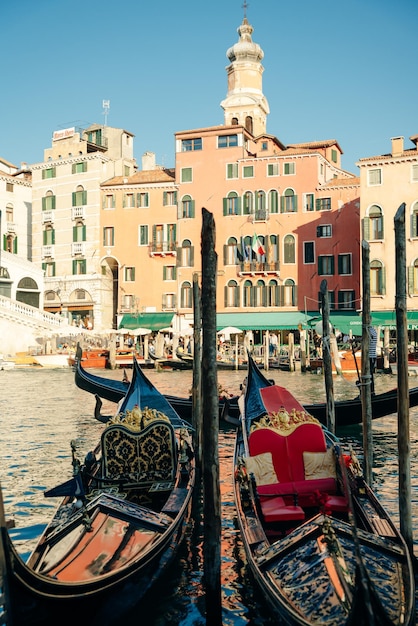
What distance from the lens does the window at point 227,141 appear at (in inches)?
1280

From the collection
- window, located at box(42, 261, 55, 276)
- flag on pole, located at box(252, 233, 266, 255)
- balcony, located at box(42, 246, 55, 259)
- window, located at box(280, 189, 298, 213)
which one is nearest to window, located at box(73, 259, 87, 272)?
window, located at box(42, 261, 55, 276)

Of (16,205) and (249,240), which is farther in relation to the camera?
(16,205)

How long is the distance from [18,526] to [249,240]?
25354 millimetres

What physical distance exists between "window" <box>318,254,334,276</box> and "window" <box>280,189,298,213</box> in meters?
2.48

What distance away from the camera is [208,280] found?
521cm

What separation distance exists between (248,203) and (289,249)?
288 cm

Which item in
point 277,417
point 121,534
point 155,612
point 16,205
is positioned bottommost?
point 155,612

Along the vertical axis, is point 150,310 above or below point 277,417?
above

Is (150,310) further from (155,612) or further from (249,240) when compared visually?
(155,612)

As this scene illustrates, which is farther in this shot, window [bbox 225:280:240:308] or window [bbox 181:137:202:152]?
window [bbox 181:137:202:152]

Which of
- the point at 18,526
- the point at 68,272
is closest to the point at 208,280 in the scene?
the point at 18,526

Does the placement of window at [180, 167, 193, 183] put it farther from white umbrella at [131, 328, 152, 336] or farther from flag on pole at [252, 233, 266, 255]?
white umbrella at [131, 328, 152, 336]

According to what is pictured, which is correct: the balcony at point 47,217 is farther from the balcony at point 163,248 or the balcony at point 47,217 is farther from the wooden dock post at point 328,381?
the wooden dock post at point 328,381

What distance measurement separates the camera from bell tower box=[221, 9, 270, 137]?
1441 inches
